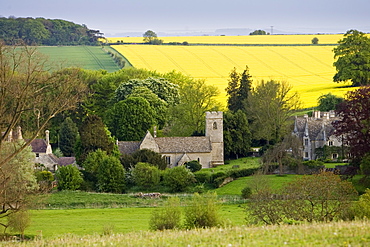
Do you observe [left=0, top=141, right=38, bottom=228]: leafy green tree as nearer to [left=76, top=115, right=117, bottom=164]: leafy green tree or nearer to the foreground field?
the foreground field

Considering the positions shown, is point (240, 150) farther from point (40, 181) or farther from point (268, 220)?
point (268, 220)

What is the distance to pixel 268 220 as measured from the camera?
122 ft

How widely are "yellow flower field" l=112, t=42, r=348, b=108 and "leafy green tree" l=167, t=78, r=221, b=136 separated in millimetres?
19912

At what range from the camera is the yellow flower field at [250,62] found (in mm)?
116625

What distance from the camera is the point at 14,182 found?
1817 inches

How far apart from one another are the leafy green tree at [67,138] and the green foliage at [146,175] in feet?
68.0

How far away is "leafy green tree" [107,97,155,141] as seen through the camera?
80.1 meters

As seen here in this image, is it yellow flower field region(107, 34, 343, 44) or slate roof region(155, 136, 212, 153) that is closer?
slate roof region(155, 136, 212, 153)

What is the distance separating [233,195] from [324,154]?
15763mm

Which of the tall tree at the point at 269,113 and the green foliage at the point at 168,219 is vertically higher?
the tall tree at the point at 269,113

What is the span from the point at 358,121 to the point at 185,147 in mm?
20258

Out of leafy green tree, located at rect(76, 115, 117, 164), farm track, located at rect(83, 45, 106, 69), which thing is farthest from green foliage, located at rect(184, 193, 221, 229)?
farm track, located at rect(83, 45, 106, 69)

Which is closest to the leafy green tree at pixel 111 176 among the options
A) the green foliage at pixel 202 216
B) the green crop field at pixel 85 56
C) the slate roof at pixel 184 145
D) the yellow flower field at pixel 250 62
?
the slate roof at pixel 184 145

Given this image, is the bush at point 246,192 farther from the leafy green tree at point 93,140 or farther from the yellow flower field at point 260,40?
the yellow flower field at point 260,40
